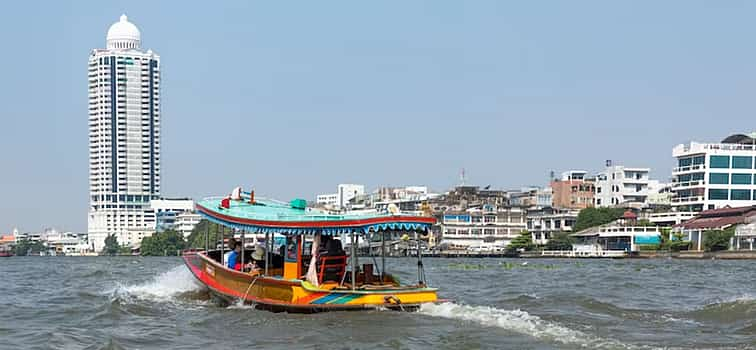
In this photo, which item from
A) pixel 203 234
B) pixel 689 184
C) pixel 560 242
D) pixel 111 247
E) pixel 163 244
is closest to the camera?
pixel 203 234

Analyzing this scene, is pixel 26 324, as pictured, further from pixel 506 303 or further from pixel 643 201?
pixel 643 201

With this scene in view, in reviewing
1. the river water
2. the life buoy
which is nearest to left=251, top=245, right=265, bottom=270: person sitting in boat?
the river water

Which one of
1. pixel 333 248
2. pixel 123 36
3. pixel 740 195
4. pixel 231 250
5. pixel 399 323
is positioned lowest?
pixel 399 323

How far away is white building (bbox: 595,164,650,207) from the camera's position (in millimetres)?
87125

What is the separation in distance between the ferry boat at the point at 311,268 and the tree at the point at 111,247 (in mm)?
120944

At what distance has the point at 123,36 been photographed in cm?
15888

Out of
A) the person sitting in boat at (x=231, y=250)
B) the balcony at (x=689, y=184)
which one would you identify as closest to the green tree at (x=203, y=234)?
the person sitting in boat at (x=231, y=250)

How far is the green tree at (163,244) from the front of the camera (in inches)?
4471

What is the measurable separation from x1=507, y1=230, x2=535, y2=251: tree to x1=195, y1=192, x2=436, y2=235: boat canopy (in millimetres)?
59842

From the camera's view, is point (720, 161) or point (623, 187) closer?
point (720, 161)

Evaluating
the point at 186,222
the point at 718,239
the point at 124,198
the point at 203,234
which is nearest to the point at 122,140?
the point at 124,198

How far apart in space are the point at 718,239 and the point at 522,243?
1822cm

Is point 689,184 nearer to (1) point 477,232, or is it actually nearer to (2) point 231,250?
(1) point 477,232

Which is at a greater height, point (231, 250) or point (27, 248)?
point (231, 250)
